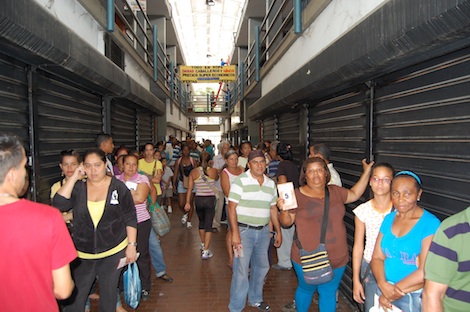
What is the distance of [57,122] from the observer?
4.95m

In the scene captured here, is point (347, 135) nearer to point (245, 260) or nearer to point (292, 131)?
point (245, 260)

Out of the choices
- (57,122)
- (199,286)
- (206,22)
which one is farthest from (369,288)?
(206,22)

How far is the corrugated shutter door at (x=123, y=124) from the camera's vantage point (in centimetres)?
769

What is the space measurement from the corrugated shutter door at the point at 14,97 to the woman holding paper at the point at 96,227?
1183mm

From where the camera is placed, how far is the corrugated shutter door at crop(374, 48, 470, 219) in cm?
270

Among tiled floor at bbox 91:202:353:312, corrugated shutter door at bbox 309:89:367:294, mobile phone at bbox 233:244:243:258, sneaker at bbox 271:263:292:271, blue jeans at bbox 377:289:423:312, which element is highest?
corrugated shutter door at bbox 309:89:367:294

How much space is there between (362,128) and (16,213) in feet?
12.4

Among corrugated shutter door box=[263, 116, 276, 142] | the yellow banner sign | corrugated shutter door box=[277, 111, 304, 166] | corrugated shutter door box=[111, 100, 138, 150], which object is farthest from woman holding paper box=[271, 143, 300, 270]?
the yellow banner sign

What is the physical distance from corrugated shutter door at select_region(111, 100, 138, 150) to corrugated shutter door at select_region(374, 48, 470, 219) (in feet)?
18.8

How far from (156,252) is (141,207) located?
0.91 metres

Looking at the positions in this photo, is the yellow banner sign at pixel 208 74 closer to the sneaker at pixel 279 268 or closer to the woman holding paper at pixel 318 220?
the sneaker at pixel 279 268

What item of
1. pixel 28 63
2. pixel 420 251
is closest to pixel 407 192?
pixel 420 251

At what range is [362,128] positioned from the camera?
4.38m

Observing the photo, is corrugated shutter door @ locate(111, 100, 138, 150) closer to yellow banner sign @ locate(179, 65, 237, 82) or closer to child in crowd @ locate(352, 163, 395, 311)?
child in crowd @ locate(352, 163, 395, 311)
